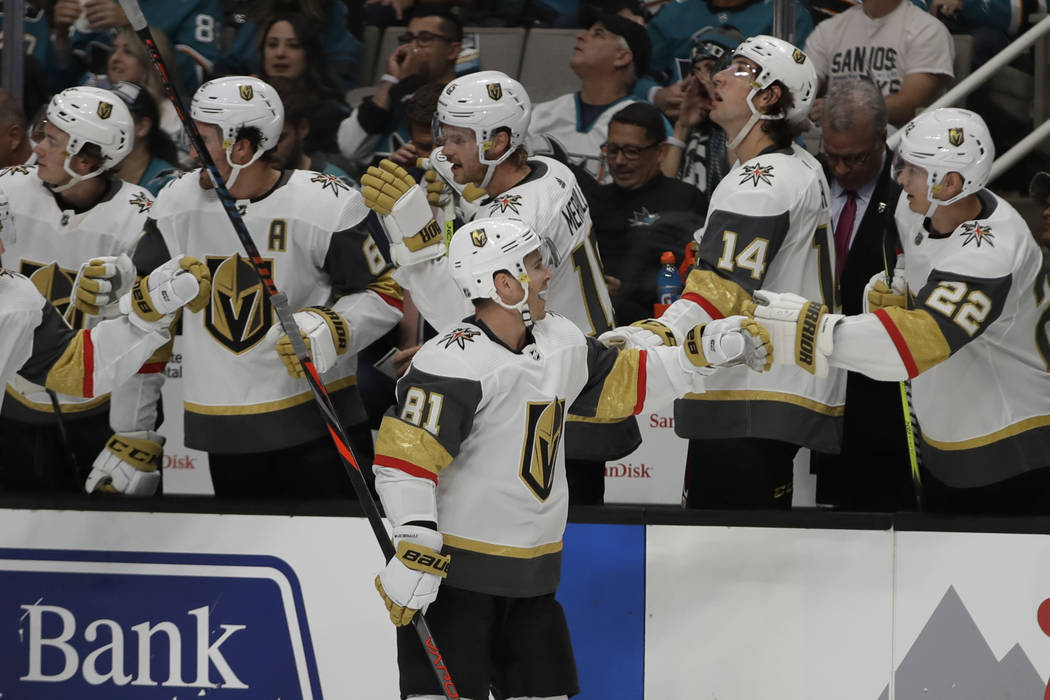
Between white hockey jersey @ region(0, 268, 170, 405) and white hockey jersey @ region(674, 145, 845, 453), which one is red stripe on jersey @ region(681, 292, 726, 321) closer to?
white hockey jersey @ region(674, 145, 845, 453)

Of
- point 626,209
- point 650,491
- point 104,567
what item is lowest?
point 650,491

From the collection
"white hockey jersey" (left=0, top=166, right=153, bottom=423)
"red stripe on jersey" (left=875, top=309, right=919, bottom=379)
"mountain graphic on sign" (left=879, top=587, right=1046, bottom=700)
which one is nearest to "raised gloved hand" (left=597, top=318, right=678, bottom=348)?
"red stripe on jersey" (left=875, top=309, right=919, bottom=379)

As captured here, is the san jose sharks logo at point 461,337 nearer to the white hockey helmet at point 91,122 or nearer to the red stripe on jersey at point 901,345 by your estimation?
the red stripe on jersey at point 901,345

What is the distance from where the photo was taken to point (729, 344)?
3242mm

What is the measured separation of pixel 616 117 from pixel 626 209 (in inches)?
13.5

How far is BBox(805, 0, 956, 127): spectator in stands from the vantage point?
5047 millimetres

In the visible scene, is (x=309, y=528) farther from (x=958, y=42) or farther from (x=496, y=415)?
(x=958, y=42)

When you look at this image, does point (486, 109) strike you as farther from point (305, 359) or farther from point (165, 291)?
point (165, 291)

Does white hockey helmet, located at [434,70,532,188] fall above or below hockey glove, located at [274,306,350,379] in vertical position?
above

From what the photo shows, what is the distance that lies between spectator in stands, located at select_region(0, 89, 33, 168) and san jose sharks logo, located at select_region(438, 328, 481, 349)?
8.80 ft

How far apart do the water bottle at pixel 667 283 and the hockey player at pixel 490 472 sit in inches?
65.1

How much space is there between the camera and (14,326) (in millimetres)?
3600

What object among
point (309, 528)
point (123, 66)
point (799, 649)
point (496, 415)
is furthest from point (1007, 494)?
point (123, 66)

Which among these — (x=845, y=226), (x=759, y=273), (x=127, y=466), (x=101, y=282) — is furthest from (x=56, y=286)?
(x=845, y=226)
